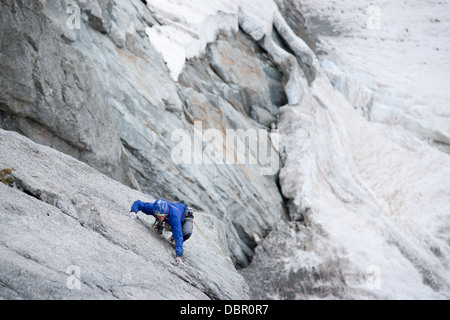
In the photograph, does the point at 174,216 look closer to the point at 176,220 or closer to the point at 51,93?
the point at 176,220

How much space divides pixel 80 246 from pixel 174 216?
1827 mm

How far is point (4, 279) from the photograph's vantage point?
428cm

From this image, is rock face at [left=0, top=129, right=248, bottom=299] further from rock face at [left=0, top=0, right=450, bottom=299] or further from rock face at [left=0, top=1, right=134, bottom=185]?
rock face at [left=0, top=1, right=134, bottom=185]

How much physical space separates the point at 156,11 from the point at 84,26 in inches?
241

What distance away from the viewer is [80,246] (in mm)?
5621

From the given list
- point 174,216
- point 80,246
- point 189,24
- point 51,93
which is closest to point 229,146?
point 189,24

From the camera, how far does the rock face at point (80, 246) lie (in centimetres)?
471

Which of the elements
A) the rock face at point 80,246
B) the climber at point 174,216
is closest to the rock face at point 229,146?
the rock face at point 80,246

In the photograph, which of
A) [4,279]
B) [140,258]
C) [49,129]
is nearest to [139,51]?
[49,129]

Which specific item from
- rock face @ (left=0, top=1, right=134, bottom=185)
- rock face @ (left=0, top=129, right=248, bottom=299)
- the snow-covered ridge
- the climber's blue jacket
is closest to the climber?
the climber's blue jacket

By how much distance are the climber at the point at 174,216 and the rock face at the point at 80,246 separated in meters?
0.25

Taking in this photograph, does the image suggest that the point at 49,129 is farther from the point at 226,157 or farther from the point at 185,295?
the point at 226,157

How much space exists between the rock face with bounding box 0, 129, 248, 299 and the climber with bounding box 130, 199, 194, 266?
254 millimetres

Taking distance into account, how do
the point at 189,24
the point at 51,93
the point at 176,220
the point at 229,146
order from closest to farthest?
the point at 176,220 < the point at 51,93 < the point at 229,146 < the point at 189,24
